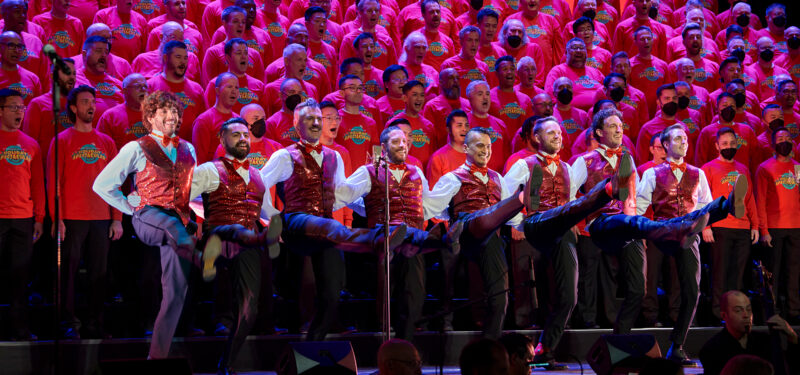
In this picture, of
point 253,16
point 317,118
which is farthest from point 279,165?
point 253,16

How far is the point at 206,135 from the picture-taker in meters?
6.87

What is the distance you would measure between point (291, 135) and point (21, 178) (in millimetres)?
2070

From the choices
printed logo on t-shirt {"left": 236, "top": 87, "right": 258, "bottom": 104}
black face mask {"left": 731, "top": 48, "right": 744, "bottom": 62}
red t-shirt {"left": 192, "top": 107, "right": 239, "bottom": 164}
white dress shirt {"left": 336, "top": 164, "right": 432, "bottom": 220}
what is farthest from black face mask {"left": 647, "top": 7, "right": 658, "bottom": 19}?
red t-shirt {"left": 192, "top": 107, "right": 239, "bottom": 164}

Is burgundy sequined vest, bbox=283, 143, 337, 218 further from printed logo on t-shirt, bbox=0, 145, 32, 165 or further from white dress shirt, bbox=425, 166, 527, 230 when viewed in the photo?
printed logo on t-shirt, bbox=0, 145, 32, 165

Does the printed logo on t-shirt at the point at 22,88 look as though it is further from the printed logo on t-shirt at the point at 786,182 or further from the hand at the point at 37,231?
the printed logo on t-shirt at the point at 786,182

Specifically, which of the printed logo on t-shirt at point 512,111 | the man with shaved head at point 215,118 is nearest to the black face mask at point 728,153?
the printed logo on t-shirt at point 512,111

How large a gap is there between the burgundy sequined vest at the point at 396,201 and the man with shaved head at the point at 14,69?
2915 millimetres

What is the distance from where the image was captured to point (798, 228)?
7883 mm

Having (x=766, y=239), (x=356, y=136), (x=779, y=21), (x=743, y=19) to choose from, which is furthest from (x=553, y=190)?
(x=779, y=21)

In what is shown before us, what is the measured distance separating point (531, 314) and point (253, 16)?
394 cm

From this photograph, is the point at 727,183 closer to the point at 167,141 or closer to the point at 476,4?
the point at 476,4

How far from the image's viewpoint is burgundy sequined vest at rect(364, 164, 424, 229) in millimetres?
6043

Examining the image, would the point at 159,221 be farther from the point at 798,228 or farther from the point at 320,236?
the point at 798,228

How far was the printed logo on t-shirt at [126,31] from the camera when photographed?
8.27 m
